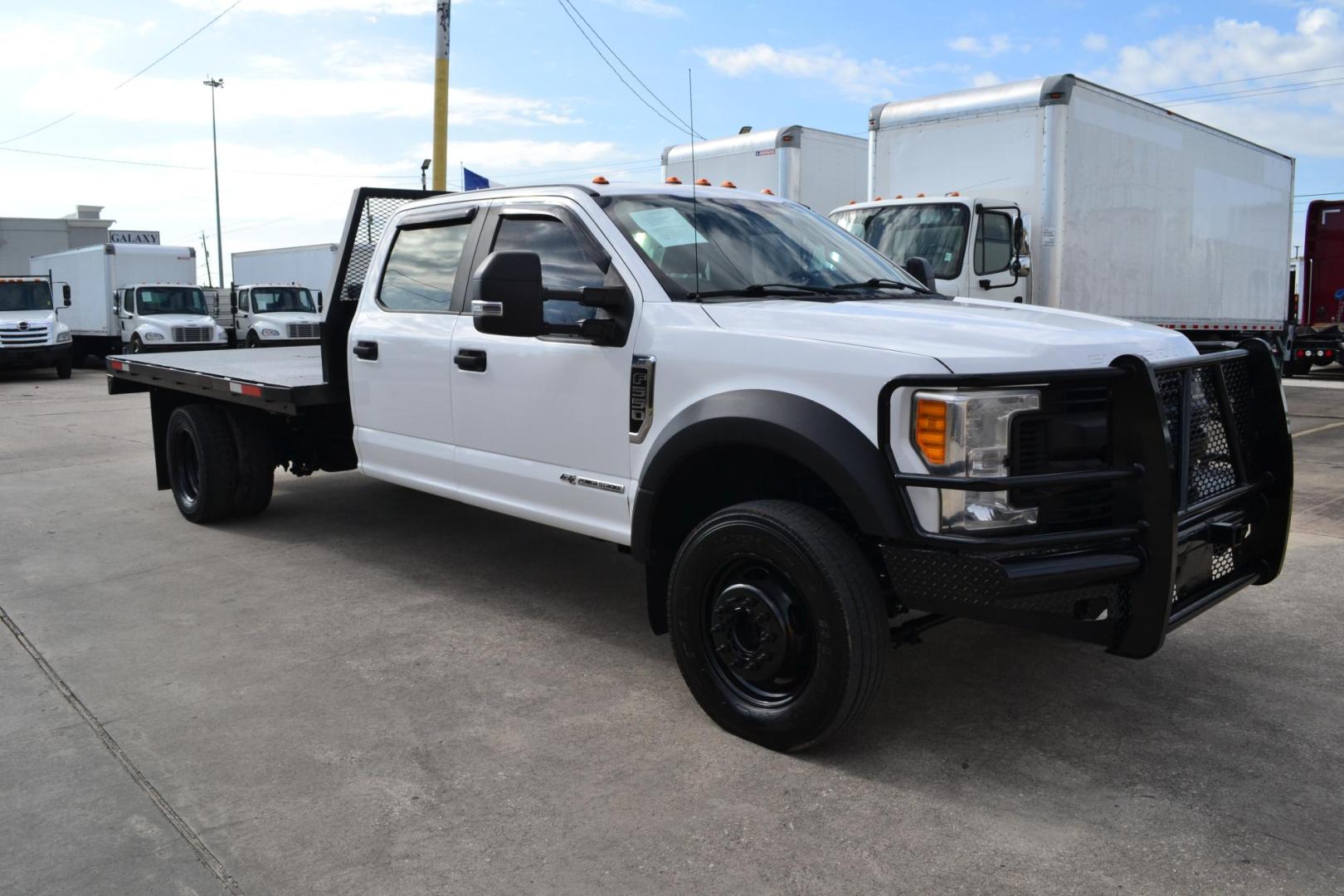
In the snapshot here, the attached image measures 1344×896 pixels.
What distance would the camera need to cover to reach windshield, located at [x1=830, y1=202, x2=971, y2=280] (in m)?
9.62

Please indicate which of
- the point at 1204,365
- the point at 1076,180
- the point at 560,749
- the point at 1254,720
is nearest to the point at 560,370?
the point at 560,749

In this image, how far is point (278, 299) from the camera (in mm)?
26266

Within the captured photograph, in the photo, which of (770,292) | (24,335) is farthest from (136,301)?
(770,292)

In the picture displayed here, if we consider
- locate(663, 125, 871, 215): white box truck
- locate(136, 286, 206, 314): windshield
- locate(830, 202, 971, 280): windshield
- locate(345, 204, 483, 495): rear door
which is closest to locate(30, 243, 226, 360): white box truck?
locate(136, 286, 206, 314): windshield

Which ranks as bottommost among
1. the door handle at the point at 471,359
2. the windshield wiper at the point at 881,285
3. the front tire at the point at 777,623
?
the front tire at the point at 777,623

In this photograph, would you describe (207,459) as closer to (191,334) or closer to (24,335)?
(24,335)

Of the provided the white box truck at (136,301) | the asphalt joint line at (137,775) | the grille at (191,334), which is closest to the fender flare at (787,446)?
the asphalt joint line at (137,775)

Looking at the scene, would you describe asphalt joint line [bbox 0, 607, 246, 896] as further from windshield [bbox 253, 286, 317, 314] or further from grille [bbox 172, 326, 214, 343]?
windshield [bbox 253, 286, 317, 314]

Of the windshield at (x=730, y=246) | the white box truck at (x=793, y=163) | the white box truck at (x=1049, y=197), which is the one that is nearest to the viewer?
the windshield at (x=730, y=246)

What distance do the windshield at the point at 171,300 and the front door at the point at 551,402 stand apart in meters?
21.9

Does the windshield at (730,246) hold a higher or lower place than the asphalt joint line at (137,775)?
higher

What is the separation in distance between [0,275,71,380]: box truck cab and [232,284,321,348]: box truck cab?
13.2ft

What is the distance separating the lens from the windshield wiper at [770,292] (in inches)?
160

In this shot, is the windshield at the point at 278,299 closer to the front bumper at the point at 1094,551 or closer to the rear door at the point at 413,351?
the rear door at the point at 413,351
